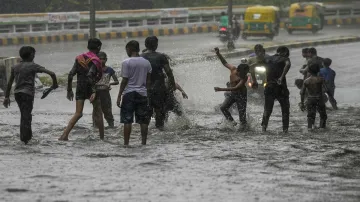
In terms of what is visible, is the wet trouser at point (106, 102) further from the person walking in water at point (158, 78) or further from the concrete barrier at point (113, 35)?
Result: the concrete barrier at point (113, 35)

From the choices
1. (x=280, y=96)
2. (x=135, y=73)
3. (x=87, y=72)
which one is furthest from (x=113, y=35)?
(x=135, y=73)

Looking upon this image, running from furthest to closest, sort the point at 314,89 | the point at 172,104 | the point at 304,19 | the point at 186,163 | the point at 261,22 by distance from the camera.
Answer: the point at 304,19 < the point at 261,22 < the point at 314,89 < the point at 172,104 < the point at 186,163

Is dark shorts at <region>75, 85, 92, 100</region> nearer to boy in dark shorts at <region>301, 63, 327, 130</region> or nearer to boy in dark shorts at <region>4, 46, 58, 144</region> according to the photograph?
boy in dark shorts at <region>4, 46, 58, 144</region>

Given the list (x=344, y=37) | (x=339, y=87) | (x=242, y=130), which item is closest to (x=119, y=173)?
(x=242, y=130)

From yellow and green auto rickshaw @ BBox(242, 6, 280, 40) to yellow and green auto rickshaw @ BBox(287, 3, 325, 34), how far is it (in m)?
2.77

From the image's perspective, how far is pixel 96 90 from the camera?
14.0m

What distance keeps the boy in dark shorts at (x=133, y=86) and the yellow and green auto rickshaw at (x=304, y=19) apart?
3518 centimetres

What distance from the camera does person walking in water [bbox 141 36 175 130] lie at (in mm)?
14398

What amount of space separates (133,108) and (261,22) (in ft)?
103

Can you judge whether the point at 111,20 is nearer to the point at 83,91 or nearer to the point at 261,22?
the point at 261,22

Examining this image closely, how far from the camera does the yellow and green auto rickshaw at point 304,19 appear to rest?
157ft

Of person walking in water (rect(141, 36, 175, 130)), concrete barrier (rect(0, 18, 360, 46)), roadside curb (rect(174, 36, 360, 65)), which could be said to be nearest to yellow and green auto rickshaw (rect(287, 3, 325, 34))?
concrete barrier (rect(0, 18, 360, 46))

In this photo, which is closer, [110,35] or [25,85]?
[25,85]

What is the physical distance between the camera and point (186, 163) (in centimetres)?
1171
